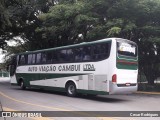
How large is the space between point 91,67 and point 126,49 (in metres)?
2.19

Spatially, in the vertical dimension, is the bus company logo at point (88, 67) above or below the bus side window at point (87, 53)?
below

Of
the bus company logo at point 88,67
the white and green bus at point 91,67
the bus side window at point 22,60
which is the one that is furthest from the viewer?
the bus side window at point 22,60

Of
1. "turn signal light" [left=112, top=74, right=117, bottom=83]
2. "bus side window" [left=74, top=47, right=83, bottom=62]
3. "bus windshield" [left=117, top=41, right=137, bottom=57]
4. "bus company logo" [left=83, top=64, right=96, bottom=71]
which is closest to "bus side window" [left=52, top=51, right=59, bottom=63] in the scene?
"bus side window" [left=74, top=47, right=83, bottom=62]

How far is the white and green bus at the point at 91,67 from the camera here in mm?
15109

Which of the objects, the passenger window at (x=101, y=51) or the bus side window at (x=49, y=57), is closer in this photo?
the passenger window at (x=101, y=51)

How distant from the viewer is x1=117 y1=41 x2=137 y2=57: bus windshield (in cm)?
1538

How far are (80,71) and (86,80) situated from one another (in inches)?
30.0

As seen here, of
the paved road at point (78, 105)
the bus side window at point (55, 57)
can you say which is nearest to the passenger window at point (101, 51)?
the paved road at point (78, 105)

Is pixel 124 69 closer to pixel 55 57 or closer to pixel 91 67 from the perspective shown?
pixel 91 67

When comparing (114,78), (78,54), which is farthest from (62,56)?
(114,78)

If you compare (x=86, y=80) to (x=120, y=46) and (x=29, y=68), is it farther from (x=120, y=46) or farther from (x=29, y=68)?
(x=29, y=68)

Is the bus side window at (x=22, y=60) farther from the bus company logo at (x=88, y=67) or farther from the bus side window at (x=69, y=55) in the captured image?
the bus company logo at (x=88, y=67)

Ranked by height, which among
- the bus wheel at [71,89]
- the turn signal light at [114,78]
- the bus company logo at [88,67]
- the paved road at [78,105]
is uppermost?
the bus company logo at [88,67]

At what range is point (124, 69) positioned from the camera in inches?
609
